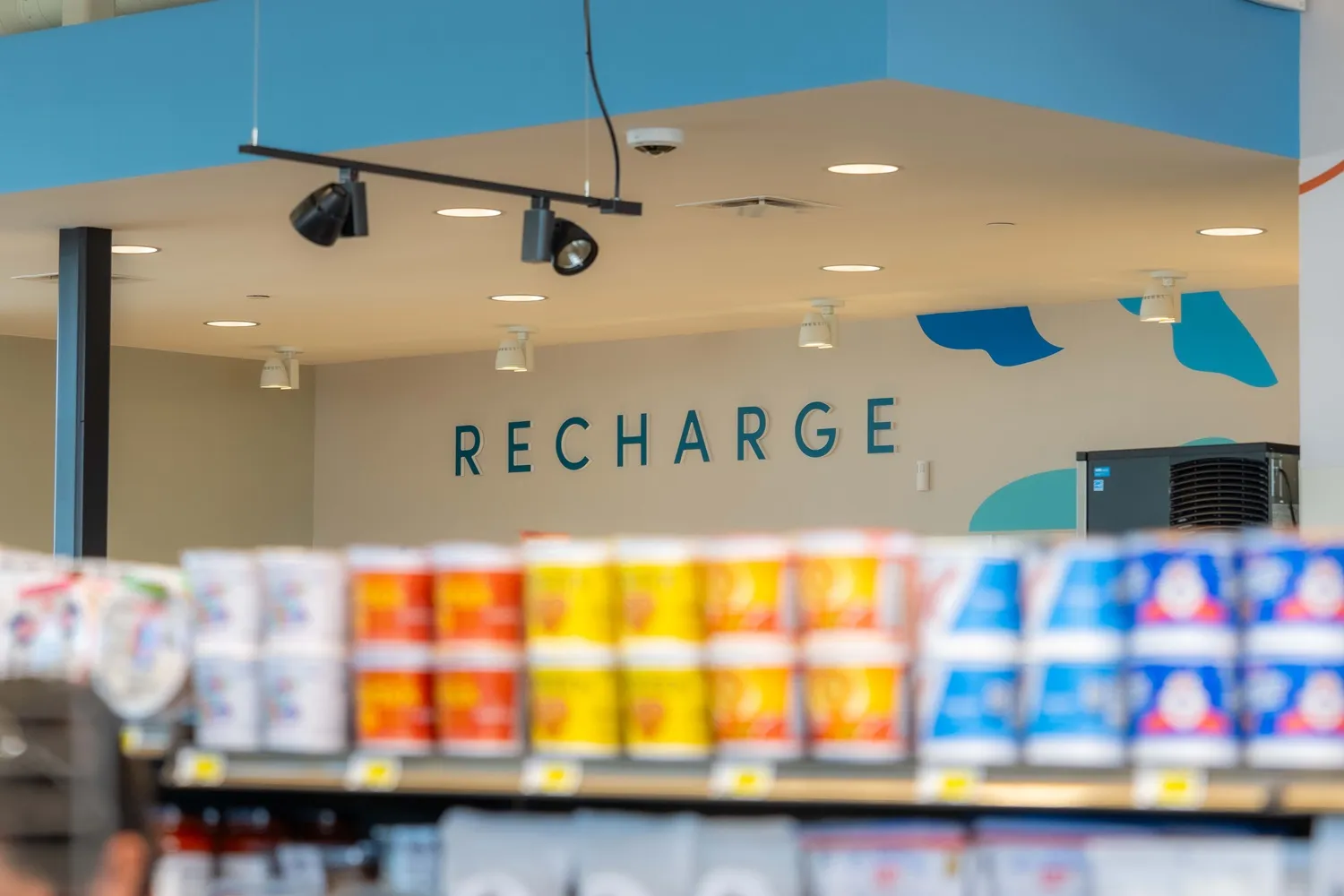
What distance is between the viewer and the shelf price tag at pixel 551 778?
2420 millimetres

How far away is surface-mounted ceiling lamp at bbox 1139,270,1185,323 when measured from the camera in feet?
28.2

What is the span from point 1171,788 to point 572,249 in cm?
394

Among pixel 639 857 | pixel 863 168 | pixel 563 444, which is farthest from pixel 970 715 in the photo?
pixel 563 444

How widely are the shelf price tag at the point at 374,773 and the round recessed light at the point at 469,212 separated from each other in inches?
177

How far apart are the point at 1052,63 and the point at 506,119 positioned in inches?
63.8

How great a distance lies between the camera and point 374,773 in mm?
2527

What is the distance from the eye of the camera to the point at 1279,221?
7.22 m

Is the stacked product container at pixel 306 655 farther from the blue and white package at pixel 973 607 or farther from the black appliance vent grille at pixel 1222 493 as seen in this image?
the black appliance vent grille at pixel 1222 493

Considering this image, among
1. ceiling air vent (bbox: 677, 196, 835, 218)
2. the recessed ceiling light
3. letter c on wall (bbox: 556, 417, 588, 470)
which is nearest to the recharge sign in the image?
letter c on wall (bbox: 556, 417, 588, 470)

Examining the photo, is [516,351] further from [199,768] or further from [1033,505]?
[199,768]

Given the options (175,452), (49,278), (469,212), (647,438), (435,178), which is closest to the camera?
(435,178)

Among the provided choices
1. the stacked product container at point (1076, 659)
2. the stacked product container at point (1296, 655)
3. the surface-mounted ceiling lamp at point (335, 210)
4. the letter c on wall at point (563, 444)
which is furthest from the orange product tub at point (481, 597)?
the letter c on wall at point (563, 444)

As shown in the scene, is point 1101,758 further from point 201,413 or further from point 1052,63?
point 201,413

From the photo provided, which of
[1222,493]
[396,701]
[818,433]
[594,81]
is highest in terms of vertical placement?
[594,81]
